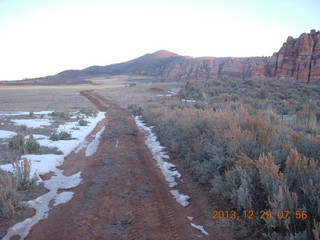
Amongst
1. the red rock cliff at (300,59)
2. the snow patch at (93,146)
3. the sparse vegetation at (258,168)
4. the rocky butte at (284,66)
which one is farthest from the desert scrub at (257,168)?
the red rock cliff at (300,59)

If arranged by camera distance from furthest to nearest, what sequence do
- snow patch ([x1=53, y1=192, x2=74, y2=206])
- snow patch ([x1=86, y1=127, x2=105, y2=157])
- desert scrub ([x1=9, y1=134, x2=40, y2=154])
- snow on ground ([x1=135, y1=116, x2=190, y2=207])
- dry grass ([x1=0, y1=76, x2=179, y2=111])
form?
1. dry grass ([x1=0, y1=76, x2=179, y2=111])
2. snow patch ([x1=86, y1=127, x2=105, y2=157])
3. desert scrub ([x1=9, y1=134, x2=40, y2=154])
4. snow on ground ([x1=135, y1=116, x2=190, y2=207])
5. snow patch ([x1=53, y1=192, x2=74, y2=206])

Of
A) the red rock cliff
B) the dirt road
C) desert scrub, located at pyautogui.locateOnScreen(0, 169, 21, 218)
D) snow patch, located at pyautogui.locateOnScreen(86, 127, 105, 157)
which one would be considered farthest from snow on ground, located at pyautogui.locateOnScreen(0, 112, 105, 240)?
the red rock cliff

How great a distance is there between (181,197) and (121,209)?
136 centimetres

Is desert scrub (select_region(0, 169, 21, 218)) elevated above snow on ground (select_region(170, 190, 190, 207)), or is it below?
above

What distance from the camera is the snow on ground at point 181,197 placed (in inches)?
205

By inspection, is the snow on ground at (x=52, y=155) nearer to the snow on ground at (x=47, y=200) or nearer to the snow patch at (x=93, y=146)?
the snow on ground at (x=47, y=200)

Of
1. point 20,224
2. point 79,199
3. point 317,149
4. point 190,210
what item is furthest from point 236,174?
point 20,224

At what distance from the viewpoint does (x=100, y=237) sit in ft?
12.9

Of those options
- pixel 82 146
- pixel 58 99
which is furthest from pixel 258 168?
pixel 58 99

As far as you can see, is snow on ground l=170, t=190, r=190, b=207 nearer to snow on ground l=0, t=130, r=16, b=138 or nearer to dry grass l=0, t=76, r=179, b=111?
snow on ground l=0, t=130, r=16, b=138

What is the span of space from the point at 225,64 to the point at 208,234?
8139 centimetres
